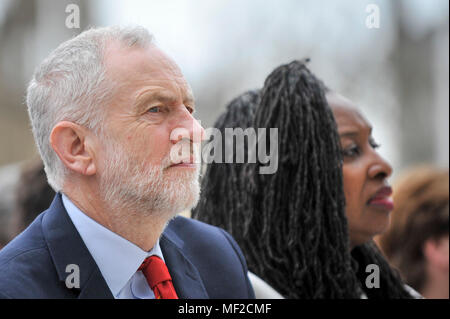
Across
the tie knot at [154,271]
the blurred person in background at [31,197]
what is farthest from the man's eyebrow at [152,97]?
the blurred person in background at [31,197]

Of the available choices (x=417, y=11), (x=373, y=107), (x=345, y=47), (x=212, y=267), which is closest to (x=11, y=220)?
(x=212, y=267)

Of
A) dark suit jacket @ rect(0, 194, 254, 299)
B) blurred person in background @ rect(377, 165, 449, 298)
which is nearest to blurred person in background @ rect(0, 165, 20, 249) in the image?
dark suit jacket @ rect(0, 194, 254, 299)

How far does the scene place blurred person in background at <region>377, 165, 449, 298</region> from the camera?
13.5 ft

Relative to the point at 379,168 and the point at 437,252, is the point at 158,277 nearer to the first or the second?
the point at 379,168

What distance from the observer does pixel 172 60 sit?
2.35 metres

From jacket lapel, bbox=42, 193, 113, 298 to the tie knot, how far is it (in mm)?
168

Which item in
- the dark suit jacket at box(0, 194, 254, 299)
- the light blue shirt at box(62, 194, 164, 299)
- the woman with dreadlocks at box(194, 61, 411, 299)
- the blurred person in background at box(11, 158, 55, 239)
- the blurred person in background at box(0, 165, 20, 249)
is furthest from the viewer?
the blurred person in background at box(0, 165, 20, 249)

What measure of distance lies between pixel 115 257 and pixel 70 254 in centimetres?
15

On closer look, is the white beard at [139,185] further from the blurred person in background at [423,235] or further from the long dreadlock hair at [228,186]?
the blurred person in background at [423,235]

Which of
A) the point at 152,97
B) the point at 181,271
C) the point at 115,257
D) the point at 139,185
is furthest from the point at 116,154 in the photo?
the point at 181,271

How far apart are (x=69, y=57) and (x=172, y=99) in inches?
15.7

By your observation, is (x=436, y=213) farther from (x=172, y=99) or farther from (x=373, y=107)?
(x=373, y=107)

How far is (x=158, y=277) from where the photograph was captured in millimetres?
2236

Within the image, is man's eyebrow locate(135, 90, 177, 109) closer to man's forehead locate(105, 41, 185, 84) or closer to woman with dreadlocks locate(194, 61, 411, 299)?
man's forehead locate(105, 41, 185, 84)
